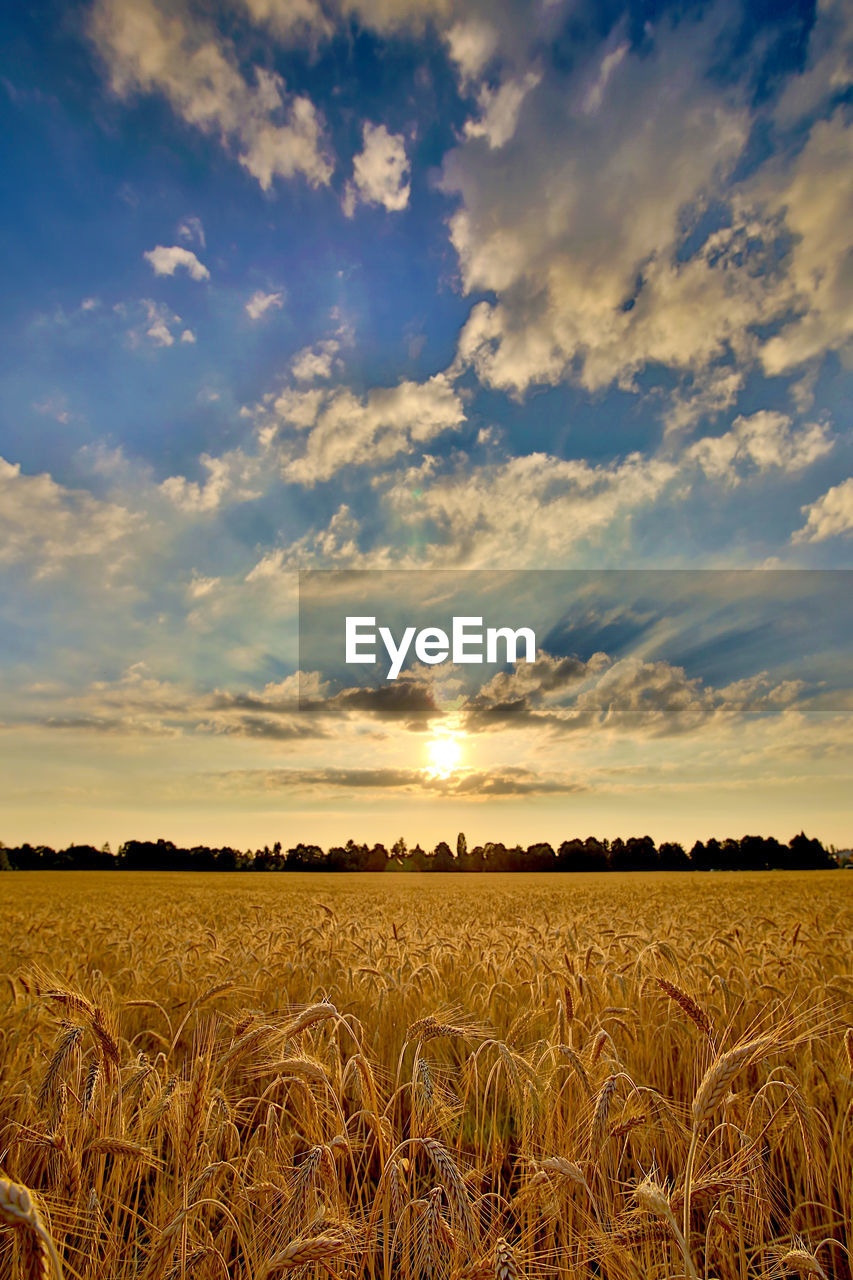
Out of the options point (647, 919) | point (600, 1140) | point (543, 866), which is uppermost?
point (600, 1140)

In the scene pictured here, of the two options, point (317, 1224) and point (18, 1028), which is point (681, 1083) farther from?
point (18, 1028)

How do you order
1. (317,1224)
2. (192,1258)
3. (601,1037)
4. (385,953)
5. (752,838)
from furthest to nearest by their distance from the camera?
1. (752,838)
2. (385,953)
3. (601,1037)
4. (192,1258)
5. (317,1224)

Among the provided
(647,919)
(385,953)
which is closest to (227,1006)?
(385,953)

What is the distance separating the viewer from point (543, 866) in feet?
273

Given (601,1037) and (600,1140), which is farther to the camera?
(601,1037)

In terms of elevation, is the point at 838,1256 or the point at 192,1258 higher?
the point at 192,1258

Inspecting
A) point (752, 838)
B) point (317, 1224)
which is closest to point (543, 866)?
point (752, 838)

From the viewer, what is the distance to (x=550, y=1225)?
268 centimetres

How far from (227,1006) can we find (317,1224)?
15.1ft

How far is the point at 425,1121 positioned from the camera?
2689 millimetres

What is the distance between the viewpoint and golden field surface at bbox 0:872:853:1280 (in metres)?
2.12

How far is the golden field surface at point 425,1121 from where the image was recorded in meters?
2.12

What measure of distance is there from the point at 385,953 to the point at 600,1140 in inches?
182

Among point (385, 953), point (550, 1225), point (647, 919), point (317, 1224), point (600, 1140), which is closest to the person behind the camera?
point (317, 1224)
